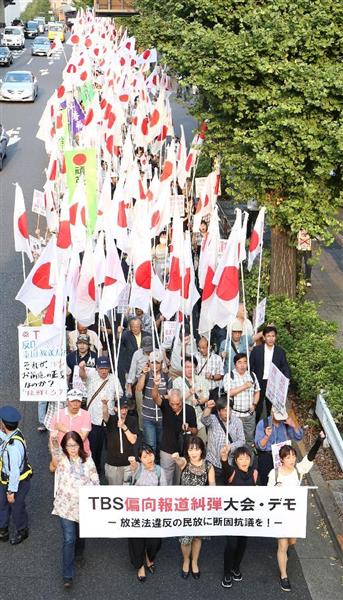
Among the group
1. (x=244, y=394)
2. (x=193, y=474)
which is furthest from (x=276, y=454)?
(x=244, y=394)

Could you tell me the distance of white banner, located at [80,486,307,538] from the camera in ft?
25.5

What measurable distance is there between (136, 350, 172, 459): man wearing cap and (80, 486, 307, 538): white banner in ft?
5.65

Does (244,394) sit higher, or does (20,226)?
(20,226)

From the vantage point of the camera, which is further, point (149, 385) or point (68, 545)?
point (149, 385)

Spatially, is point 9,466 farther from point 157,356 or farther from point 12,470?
point 157,356

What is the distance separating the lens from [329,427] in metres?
10.0

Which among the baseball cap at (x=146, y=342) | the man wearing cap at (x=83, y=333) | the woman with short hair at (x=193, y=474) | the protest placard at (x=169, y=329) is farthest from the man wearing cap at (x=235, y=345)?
the woman with short hair at (x=193, y=474)

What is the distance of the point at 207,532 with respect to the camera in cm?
788

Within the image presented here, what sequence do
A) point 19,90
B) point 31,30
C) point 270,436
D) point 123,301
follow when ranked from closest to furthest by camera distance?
point 270,436 → point 123,301 → point 19,90 → point 31,30

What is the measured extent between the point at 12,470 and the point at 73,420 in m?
0.81

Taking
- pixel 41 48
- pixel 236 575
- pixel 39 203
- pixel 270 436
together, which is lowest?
pixel 41 48

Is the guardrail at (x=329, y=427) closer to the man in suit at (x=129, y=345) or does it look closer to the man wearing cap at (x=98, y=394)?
the man in suit at (x=129, y=345)

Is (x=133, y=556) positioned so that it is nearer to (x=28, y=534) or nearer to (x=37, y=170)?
(x=28, y=534)

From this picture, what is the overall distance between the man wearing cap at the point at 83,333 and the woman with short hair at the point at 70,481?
3252mm
